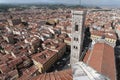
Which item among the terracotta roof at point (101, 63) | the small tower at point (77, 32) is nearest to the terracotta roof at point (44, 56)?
the small tower at point (77, 32)

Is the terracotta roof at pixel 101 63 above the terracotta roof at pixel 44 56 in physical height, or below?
above

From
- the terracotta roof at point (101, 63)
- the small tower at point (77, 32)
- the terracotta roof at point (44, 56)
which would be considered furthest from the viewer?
the terracotta roof at point (44, 56)

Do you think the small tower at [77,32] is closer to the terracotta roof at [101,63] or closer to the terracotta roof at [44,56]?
the terracotta roof at [101,63]

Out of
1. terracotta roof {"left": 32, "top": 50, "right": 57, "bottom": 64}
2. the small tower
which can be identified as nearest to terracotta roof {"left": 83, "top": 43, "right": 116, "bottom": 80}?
the small tower

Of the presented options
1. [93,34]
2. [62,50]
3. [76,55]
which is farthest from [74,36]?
[93,34]

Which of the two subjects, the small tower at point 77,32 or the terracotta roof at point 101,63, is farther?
the small tower at point 77,32

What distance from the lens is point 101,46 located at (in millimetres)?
27500

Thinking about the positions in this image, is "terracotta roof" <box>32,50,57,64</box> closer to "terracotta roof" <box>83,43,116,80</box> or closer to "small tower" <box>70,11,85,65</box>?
"small tower" <box>70,11,85,65</box>

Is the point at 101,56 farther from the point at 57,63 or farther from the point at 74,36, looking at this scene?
the point at 57,63

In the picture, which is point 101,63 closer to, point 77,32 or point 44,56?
point 77,32

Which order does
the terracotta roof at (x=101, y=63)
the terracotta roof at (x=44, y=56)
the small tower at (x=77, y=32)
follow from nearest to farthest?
1. the terracotta roof at (x=101, y=63)
2. the small tower at (x=77, y=32)
3. the terracotta roof at (x=44, y=56)

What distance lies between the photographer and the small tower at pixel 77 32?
22.7 metres

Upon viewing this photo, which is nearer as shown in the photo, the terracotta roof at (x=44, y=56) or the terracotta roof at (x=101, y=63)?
the terracotta roof at (x=101, y=63)

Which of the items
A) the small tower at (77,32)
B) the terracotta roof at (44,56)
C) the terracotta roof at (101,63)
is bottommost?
the terracotta roof at (44,56)
